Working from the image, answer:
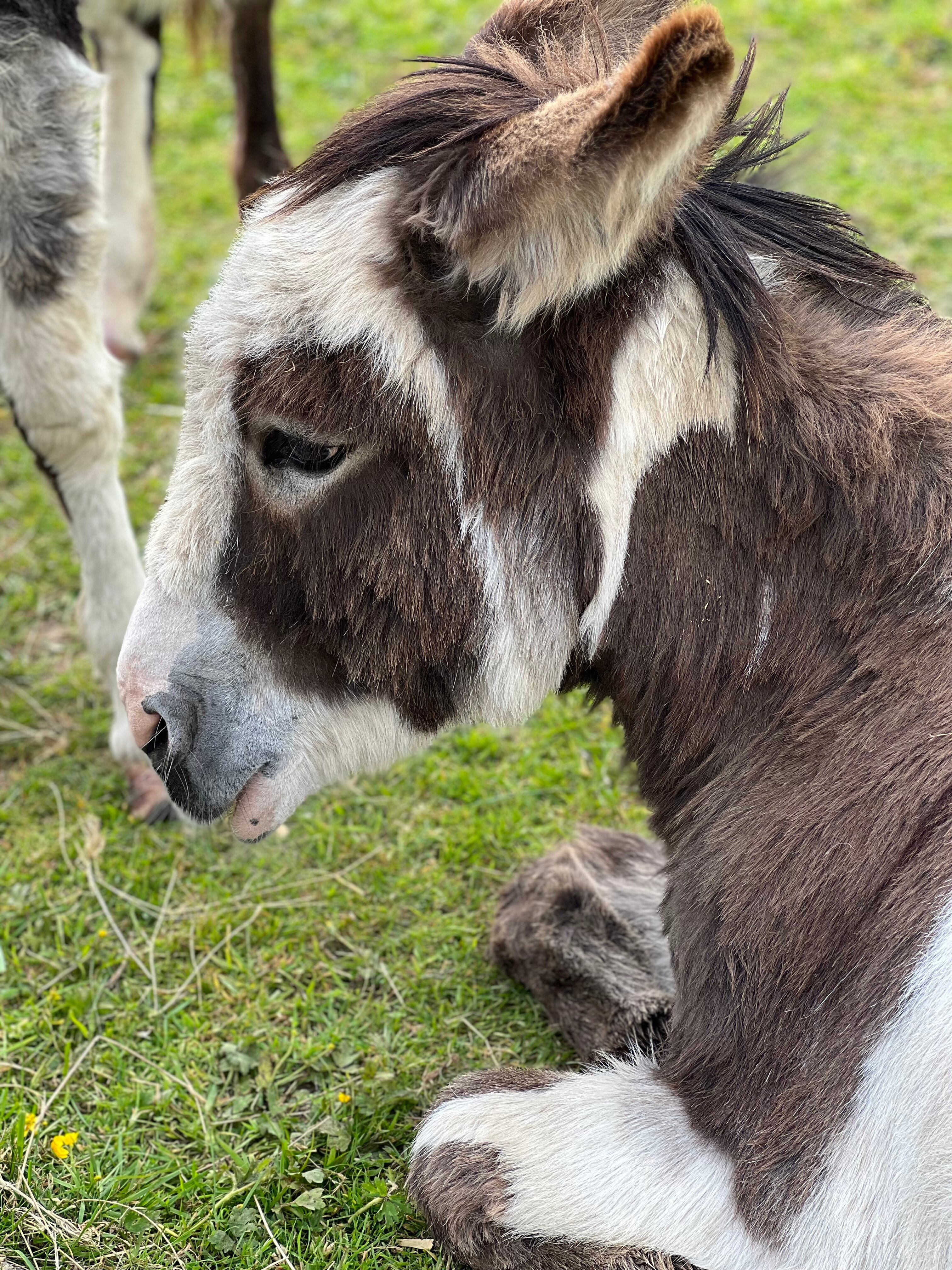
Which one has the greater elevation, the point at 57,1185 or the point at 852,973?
the point at 852,973

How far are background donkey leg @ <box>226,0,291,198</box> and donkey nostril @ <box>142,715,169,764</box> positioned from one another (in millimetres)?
3805

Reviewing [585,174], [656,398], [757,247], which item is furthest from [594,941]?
[585,174]

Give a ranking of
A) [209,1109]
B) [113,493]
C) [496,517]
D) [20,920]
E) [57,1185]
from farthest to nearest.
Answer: [113,493], [20,920], [209,1109], [57,1185], [496,517]

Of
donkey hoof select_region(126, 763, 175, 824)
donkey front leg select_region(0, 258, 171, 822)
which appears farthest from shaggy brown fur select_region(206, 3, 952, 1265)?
donkey hoof select_region(126, 763, 175, 824)

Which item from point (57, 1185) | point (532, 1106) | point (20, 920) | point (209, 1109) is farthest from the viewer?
point (20, 920)

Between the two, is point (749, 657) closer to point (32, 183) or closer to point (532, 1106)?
point (532, 1106)

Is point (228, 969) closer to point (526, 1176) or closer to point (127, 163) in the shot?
point (526, 1176)

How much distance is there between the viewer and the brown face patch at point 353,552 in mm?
2170

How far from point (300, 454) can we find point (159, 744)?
2.13 feet

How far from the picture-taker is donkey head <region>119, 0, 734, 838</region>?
2092 millimetres

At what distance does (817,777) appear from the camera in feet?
7.24

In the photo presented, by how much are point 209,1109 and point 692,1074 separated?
3.91 feet

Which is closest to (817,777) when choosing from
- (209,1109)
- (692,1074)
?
(692,1074)

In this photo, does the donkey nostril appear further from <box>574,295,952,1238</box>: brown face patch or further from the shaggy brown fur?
<box>574,295,952,1238</box>: brown face patch
